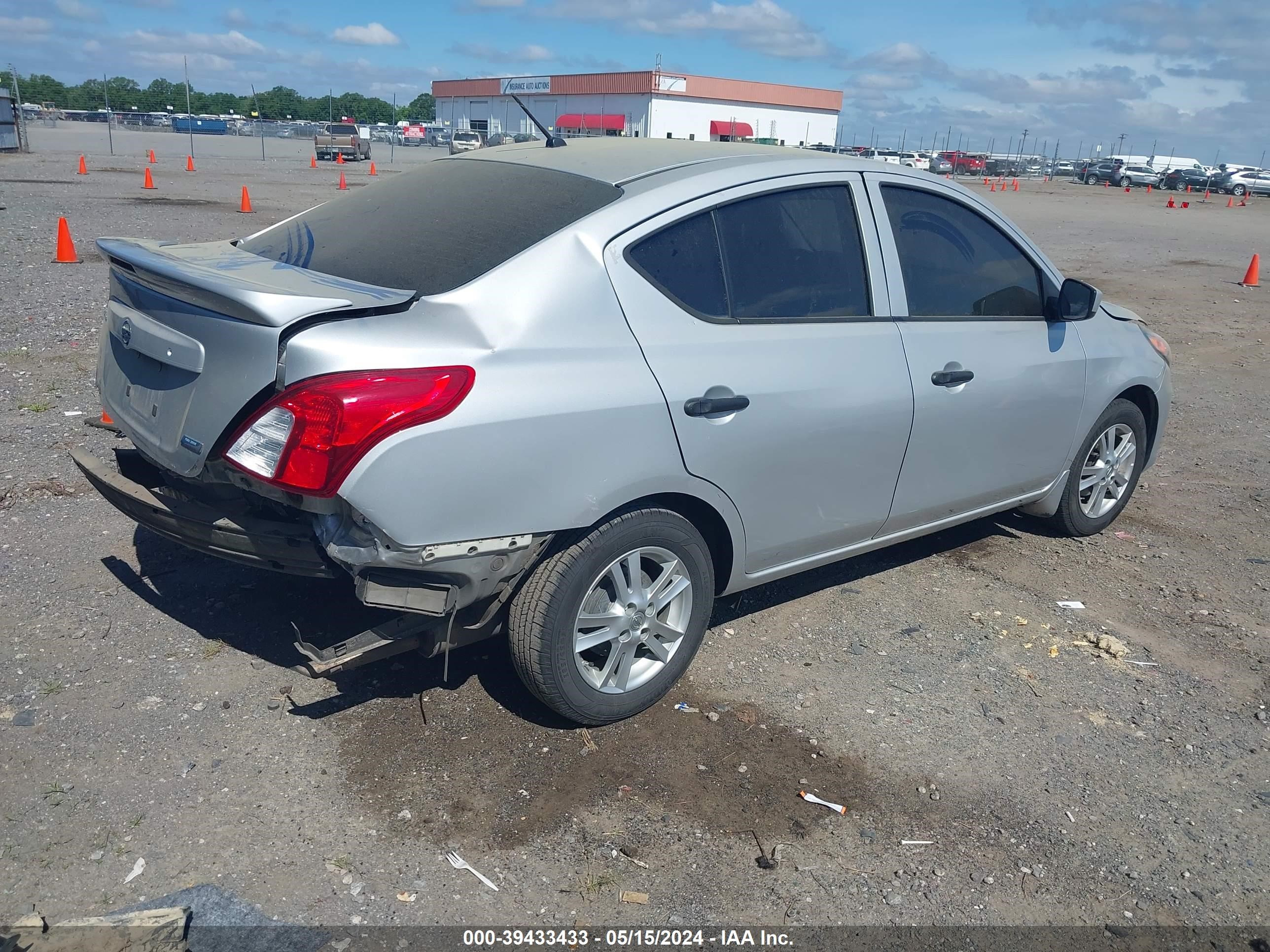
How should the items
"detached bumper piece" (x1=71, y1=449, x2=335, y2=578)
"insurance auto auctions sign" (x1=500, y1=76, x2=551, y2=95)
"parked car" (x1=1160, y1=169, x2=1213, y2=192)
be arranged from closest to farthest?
1. "detached bumper piece" (x1=71, y1=449, x2=335, y2=578)
2. "parked car" (x1=1160, y1=169, x2=1213, y2=192)
3. "insurance auto auctions sign" (x1=500, y1=76, x2=551, y2=95)

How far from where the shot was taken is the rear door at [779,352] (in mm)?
3424

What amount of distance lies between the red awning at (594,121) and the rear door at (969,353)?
69794 millimetres

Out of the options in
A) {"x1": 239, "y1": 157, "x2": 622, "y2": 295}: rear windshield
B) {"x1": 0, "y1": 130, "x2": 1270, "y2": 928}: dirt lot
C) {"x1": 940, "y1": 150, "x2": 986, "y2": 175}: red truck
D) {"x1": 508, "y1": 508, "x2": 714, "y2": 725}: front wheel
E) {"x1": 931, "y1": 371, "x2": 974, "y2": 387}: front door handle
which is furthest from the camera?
{"x1": 940, "y1": 150, "x2": 986, "y2": 175}: red truck

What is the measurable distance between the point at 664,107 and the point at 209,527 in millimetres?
75266

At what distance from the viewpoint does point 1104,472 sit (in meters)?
5.48

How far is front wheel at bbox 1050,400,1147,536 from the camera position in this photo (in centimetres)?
529

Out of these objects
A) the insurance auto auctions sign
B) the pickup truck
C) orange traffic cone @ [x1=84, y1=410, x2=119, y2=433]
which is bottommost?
orange traffic cone @ [x1=84, y1=410, x2=119, y2=433]

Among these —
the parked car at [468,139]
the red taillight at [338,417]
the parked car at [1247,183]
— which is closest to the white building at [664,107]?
the parked car at [468,139]

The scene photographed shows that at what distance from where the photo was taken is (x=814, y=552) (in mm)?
4102

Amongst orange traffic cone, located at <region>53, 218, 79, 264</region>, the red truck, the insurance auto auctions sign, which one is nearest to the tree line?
the insurance auto auctions sign

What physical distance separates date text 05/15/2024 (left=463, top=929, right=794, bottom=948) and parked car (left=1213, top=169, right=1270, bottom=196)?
64962 millimetres

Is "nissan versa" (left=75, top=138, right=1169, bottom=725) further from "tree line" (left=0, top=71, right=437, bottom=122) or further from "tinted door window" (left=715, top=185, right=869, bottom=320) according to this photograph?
"tree line" (left=0, top=71, right=437, bottom=122)

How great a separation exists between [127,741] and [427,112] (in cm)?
13798

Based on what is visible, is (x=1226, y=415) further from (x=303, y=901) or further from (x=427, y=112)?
(x=427, y=112)
